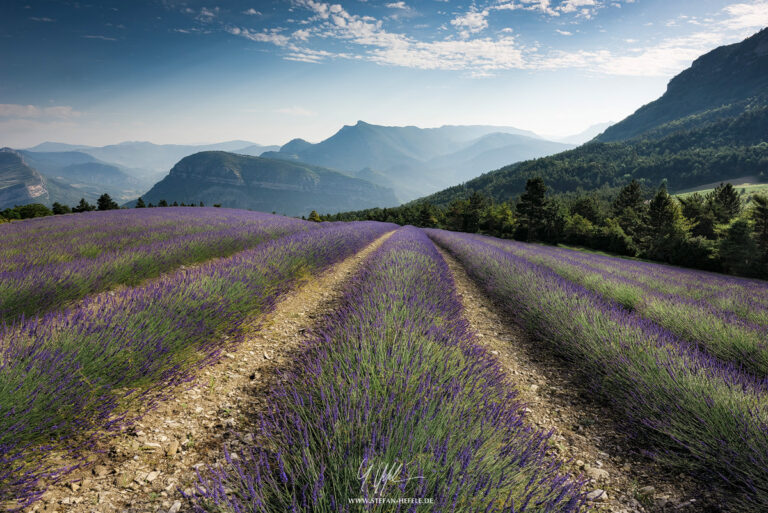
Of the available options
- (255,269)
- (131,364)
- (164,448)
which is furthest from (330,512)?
(255,269)

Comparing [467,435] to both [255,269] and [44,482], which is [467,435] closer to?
[44,482]

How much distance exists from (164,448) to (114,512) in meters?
0.52

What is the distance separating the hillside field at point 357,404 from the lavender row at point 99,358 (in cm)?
2

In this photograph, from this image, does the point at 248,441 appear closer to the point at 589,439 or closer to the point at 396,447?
the point at 396,447

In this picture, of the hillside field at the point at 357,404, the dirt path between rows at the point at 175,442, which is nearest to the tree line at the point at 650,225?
the hillside field at the point at 357,404

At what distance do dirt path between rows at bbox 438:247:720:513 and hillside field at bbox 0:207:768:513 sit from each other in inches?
0.7

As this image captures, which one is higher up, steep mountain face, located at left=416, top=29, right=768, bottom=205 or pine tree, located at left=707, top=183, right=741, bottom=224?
steep mountain face, located at left=416, top=29, right=768, bottom=205

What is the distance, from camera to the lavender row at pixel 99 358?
170 centimetres

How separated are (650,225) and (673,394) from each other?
4515 centimetres

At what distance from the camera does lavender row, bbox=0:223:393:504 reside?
1701 millimetres

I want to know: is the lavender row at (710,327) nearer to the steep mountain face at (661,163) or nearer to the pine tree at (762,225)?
the pine tree at (762,225)

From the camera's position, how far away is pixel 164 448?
2115 millimetres

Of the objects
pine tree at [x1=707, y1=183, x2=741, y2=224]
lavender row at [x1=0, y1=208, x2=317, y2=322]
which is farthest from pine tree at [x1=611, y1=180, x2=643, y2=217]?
lavender row at [x1=0, y1=208, x2=317, y2=322]

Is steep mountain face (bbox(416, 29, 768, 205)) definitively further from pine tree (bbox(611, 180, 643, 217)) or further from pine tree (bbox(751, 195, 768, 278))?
pine tree (bbox(751, 195, 768, 278))
